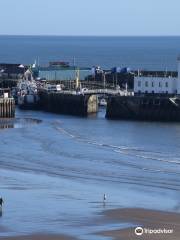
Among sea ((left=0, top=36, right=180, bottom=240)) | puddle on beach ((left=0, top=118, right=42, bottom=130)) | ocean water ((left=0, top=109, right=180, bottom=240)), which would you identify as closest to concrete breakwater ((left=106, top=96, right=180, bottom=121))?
sea ((left=0, top=36, right=180, bottom=240))

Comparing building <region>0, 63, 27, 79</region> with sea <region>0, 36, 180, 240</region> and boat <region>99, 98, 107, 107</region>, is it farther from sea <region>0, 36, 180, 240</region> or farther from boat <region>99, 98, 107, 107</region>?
sea <region>0, 36, 180, 240</region>

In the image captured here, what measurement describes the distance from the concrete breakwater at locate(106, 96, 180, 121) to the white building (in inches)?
106

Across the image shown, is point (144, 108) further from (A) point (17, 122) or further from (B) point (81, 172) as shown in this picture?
(B) point (81, 172)

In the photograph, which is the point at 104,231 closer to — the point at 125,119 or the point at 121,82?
the point at 125,119

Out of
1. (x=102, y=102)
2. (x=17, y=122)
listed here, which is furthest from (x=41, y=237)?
(x=102, y=102)

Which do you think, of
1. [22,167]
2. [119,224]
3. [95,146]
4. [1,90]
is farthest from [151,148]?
[1,90]

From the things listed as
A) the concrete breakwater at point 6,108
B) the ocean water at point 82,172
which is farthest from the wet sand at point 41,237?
the concrete breakwater at point 6,108

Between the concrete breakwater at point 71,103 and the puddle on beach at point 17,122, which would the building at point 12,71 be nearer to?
the concrete breakwater at point 71,103

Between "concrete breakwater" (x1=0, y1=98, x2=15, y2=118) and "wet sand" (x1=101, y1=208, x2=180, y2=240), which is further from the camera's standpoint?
"concrete breakwater" (x1=0, y1=98, x2=15, y2=118)

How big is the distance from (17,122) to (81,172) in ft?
65.4

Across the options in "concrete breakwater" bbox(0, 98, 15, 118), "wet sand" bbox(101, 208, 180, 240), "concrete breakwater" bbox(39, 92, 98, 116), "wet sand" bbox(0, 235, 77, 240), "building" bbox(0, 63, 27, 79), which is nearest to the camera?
"wet sand" bbox(0, 235, 77, 240)

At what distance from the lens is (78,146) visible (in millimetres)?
44781

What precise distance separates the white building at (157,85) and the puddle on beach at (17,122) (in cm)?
805

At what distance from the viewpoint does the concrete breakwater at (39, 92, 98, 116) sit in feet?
201
